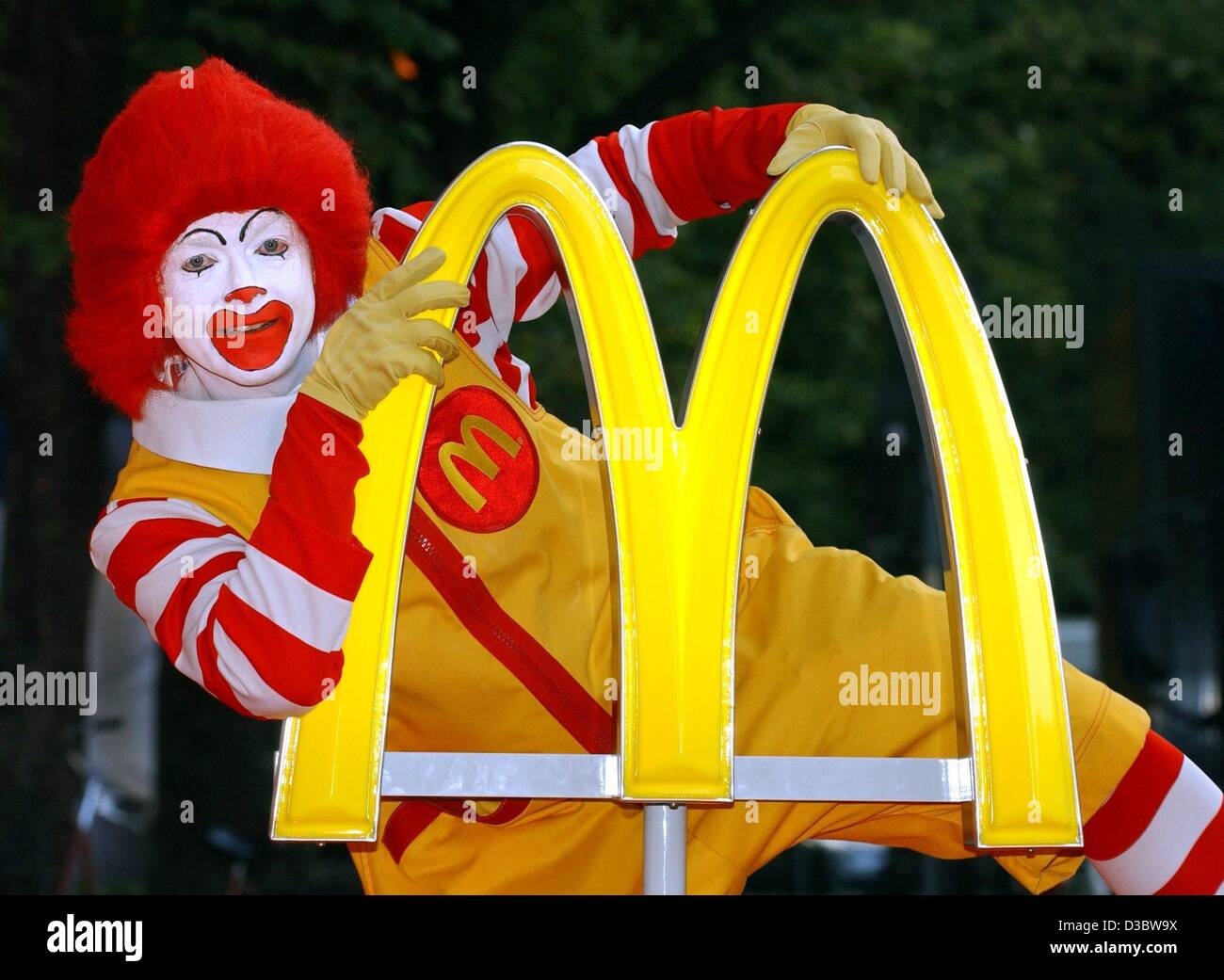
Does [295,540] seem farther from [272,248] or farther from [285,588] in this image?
[272,248]

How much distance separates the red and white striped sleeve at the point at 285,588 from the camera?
6.06 feet

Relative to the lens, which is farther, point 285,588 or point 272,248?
point 272,248

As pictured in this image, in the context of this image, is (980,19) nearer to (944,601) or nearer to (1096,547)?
(1096,547)

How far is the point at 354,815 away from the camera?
5.93 ft

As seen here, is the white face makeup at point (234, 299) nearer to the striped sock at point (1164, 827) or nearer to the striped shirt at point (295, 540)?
the striped shirt at point (295, 540)

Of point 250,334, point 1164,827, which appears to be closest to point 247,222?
point 250,334

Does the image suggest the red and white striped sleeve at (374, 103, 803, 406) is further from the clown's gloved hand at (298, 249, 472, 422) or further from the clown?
the clown's gloved hand at (298, 249, 472, 422)

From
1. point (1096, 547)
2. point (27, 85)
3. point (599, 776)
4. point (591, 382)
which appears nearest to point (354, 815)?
point (599, 776)

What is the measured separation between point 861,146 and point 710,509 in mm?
487

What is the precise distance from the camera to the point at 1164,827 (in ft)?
6.88

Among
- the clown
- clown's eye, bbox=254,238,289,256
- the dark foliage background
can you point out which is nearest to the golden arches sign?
the clown

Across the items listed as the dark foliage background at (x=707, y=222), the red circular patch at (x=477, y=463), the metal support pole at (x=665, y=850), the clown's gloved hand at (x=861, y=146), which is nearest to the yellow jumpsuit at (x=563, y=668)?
the red circular patch at (x=477, y=463)

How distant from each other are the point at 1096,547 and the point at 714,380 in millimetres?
8475

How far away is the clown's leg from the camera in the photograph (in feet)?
6.68
